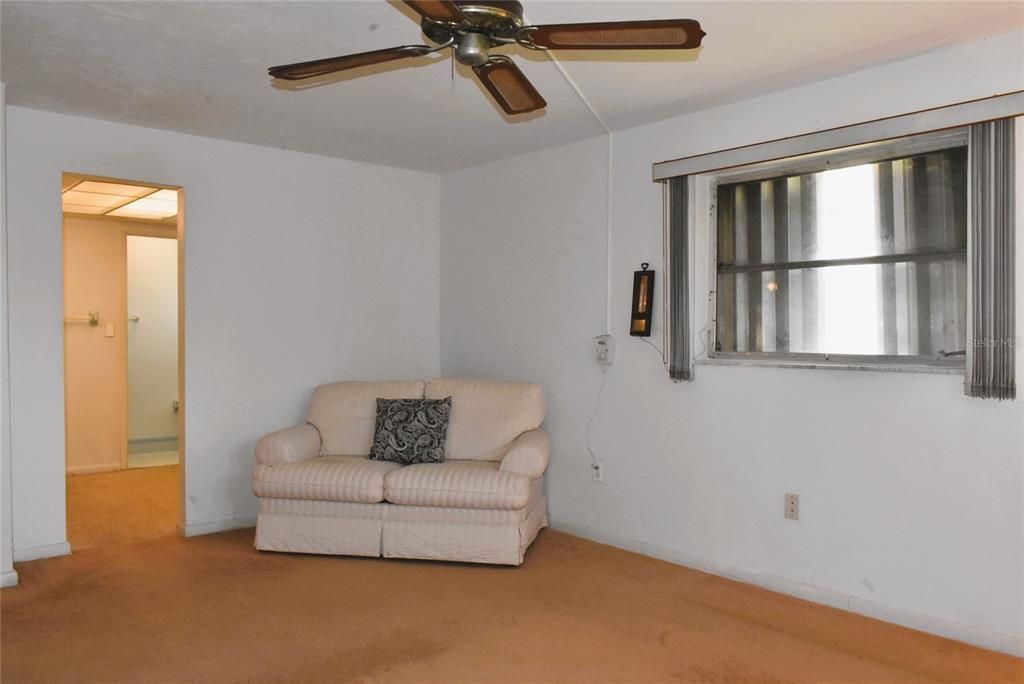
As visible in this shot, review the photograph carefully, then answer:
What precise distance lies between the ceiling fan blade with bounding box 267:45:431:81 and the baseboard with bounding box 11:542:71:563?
3.03 m

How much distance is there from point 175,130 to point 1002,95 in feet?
13.4

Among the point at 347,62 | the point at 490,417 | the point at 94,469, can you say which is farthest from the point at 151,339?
the point at 347,62

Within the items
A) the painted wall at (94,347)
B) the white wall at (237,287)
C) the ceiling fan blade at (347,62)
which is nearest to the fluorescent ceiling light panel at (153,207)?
the painted wall at (94,347)

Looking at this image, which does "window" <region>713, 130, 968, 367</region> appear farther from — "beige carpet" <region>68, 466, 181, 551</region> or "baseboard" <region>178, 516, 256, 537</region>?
"beige carpet" <region>68, 466, 181, 551</region>

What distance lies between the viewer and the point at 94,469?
20.5 ft

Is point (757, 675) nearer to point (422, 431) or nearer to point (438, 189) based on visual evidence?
point (422, 431)

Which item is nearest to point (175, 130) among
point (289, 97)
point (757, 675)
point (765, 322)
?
point (289, 97)

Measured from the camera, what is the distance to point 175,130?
430cm

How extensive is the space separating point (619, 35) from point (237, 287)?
329 cm

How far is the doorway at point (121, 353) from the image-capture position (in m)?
5.34

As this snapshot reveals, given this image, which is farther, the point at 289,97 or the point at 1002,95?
the point at 289,97

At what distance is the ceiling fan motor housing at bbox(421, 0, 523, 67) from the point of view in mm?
1966

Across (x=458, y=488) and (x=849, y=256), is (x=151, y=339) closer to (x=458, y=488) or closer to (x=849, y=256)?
(x=458, y=488)

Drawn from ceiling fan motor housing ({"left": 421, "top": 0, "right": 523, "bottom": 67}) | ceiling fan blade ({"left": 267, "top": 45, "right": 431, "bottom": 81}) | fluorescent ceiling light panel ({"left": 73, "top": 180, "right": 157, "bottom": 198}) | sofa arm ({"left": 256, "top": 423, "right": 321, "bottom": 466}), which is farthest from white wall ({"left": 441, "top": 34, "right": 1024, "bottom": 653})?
fluorescent ceiling light panel ({"left": 73, "top": 180, "right": 157, "bottom": 198})
